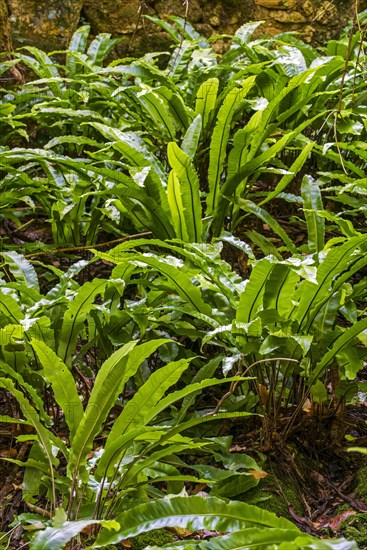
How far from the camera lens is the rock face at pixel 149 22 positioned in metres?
5.45

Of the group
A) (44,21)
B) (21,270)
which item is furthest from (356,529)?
(44,21)

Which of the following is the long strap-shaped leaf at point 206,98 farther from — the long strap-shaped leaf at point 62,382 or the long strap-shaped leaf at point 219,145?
the long strap-shaped leaf at point 62,382

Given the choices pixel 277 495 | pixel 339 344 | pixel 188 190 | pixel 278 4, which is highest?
pixel 278 4

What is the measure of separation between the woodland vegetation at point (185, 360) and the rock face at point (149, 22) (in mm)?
1748

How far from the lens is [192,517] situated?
5.76 feet

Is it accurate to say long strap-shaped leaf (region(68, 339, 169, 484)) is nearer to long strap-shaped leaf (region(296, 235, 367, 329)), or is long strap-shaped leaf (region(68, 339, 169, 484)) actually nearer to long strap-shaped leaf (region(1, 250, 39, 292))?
long strap-shaped leaf (region(296, 235, 367, 329))

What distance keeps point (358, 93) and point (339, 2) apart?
237 centimetres

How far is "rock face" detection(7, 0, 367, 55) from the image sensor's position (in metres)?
5.45

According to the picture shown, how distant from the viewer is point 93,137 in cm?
441

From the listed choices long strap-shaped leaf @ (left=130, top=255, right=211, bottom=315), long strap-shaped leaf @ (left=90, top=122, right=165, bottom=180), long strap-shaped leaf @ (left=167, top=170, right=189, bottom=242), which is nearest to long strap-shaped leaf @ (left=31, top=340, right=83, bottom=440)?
long strap-shaped leaf @ (left=130, top=255, right=211, bottom=315)

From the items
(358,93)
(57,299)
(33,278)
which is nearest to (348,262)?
(57,299)

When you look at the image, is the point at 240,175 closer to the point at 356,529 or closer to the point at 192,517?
the point at 356,529

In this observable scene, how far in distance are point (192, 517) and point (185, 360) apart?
509 mm

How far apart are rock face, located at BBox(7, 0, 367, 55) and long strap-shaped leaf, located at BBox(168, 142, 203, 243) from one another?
228cm
